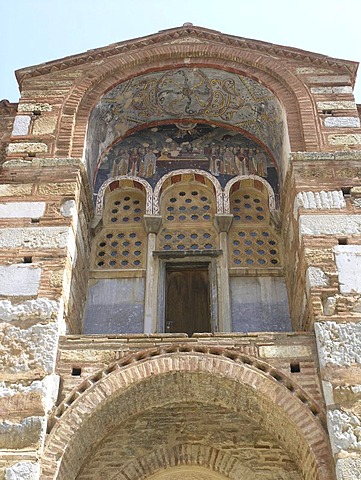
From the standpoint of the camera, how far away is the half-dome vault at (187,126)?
32.4 feet

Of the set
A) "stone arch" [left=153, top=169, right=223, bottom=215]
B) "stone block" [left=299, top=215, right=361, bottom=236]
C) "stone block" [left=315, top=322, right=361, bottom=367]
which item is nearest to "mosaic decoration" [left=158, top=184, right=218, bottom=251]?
"stone arch" [left=153, top=169, right=223, bottom=215]

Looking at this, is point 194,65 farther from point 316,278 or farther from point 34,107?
point 316,278

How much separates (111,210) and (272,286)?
2.37 m

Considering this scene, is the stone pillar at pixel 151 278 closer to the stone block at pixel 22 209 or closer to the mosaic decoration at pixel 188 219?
the mosaic decoration at pixel 188 219

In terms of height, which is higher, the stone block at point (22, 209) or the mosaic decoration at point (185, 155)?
the mosaic decoration at point (185, 155)

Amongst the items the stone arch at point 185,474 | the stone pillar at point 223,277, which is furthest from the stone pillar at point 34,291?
the stone pillar at point 223,277

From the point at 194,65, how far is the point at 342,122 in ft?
7.34

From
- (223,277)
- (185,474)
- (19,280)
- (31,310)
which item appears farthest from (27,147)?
(185,474)

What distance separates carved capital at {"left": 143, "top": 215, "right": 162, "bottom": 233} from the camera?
9.23 metres

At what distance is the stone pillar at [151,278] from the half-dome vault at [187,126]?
0.76 metres

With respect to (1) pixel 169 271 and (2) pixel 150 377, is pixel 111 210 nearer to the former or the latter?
(1) pixel 169 271

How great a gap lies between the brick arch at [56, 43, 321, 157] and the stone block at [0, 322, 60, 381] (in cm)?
253

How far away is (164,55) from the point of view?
33.0ft

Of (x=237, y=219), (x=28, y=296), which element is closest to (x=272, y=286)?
(x=237, y=219)
